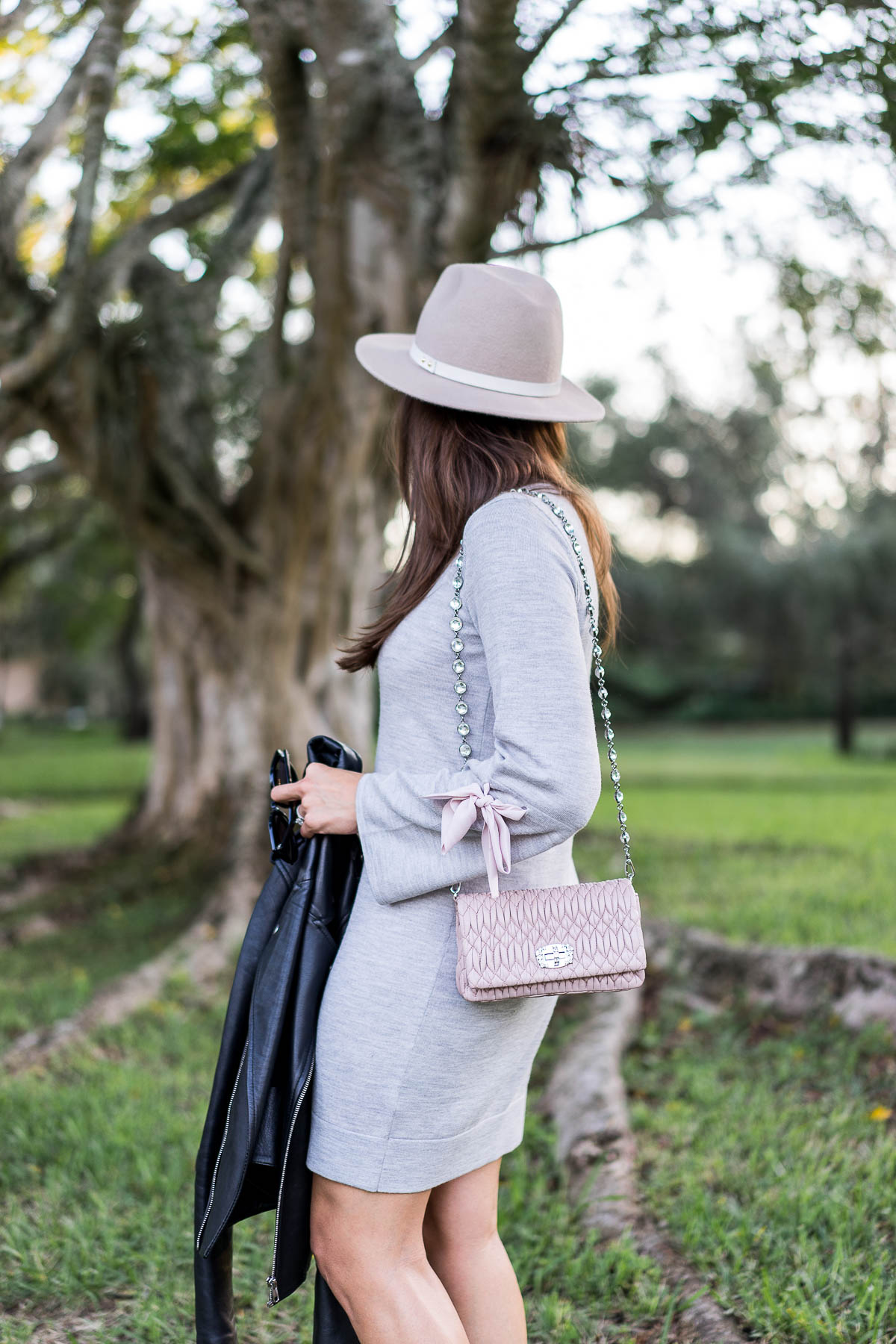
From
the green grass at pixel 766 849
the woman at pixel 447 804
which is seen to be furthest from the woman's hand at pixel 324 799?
the green grass at pixel 766 849

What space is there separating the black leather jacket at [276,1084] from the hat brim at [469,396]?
588 mm

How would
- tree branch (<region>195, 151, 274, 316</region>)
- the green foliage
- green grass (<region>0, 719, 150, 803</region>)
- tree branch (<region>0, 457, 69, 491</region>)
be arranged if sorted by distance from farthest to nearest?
the green foliage
green grass (<region>0, 719, 150, 803</region>)
tree branch (<region>0, 457, 69, 491</region>)
tree branch (<region>195, 151, 274, 316</region>)

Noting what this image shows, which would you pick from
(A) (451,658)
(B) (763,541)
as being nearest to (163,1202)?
(A) (451,658)

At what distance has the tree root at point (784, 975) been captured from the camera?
4.31 meters

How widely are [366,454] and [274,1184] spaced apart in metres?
5.69

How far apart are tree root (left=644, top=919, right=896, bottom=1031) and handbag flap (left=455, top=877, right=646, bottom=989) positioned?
294 cm

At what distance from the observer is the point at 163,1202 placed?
3193 mm

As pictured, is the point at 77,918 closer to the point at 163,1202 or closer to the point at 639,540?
the point at 163,1202

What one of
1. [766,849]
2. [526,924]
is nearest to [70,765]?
[766,849]

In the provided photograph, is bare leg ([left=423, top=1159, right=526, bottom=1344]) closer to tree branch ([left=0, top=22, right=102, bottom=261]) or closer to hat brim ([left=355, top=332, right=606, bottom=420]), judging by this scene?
hat brim ([left=355, top=332, right=606, bottom=420])

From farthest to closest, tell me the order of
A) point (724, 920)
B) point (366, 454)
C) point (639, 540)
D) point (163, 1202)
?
point (639, 540)
point (366, 454)
point (724, 920)
point (163, 1202)

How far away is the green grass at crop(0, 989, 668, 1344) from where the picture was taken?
267 centimetres

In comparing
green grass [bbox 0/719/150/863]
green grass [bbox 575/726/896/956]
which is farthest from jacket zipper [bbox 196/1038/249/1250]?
green grass [bbox 0/719/150/863]

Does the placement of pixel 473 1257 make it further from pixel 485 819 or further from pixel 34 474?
pixel 34 474
